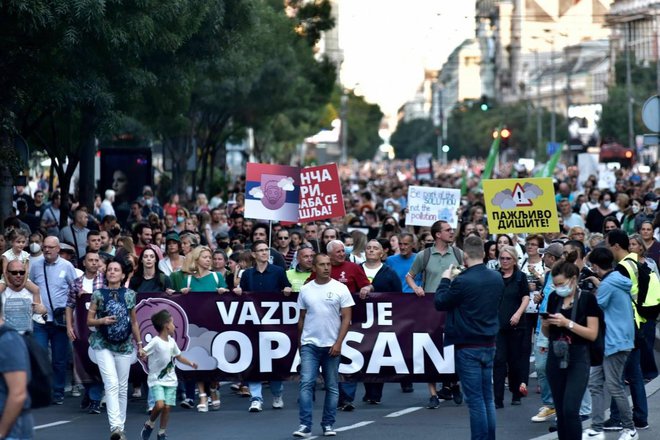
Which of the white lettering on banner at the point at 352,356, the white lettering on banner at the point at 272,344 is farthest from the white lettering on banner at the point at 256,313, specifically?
the white lettering on banner at the point at 352,356

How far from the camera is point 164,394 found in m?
12.0

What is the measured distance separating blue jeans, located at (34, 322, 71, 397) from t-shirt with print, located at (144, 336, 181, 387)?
2831mm

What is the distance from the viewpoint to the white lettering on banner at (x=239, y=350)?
1420cm

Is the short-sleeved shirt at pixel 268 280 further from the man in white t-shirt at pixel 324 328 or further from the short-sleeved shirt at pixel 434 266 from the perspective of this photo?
the man in white t-shirt at pixel 324 328

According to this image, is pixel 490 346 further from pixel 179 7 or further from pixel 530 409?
pixel 179 7

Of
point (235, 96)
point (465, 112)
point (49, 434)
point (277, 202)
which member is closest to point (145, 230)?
point (277, 202)

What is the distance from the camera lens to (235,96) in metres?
41.4

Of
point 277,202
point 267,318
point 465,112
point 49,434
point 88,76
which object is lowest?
point 49,434

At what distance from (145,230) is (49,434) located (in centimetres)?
517

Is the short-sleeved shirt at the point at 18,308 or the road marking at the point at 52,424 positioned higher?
the short-sleeved shirt at the point at 18,308

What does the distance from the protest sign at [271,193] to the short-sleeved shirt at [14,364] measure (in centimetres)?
970

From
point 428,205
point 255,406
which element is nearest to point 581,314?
point 255,406

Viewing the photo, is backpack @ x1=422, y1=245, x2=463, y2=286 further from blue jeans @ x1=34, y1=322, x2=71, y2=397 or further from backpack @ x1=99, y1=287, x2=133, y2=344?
blue jeans @ x1=34, y1=322, x2=71, y2=397

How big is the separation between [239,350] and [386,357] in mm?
1342
